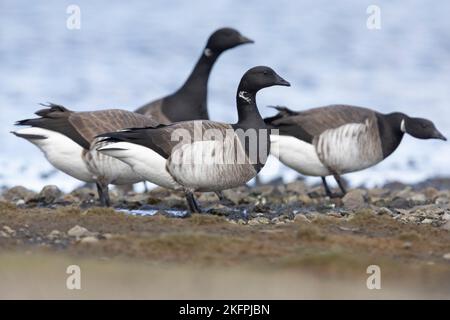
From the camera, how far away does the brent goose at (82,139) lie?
13250mm

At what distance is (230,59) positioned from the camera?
30438 millimetres

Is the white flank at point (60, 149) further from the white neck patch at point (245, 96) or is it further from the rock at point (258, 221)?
the rock at point (258, 221)

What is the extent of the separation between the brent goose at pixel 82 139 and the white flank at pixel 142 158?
3.03 feet

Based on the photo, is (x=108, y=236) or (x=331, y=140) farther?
(x=331, y=140)

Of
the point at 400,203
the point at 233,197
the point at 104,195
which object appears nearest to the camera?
the point at 104,195

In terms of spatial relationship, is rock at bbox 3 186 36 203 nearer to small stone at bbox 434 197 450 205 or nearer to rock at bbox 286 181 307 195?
rock at bbox 286 181 307 195

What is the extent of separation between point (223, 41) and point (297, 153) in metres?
3.43

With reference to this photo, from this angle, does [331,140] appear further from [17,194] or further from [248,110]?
[17,194]

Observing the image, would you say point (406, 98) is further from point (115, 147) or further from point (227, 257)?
point (227, 257)

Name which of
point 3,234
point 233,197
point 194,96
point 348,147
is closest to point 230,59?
point 194,96

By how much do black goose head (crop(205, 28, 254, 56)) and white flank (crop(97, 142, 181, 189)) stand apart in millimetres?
6262

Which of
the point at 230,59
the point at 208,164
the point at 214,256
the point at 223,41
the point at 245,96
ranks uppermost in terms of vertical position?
the point at 230,59

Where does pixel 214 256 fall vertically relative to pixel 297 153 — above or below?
below
